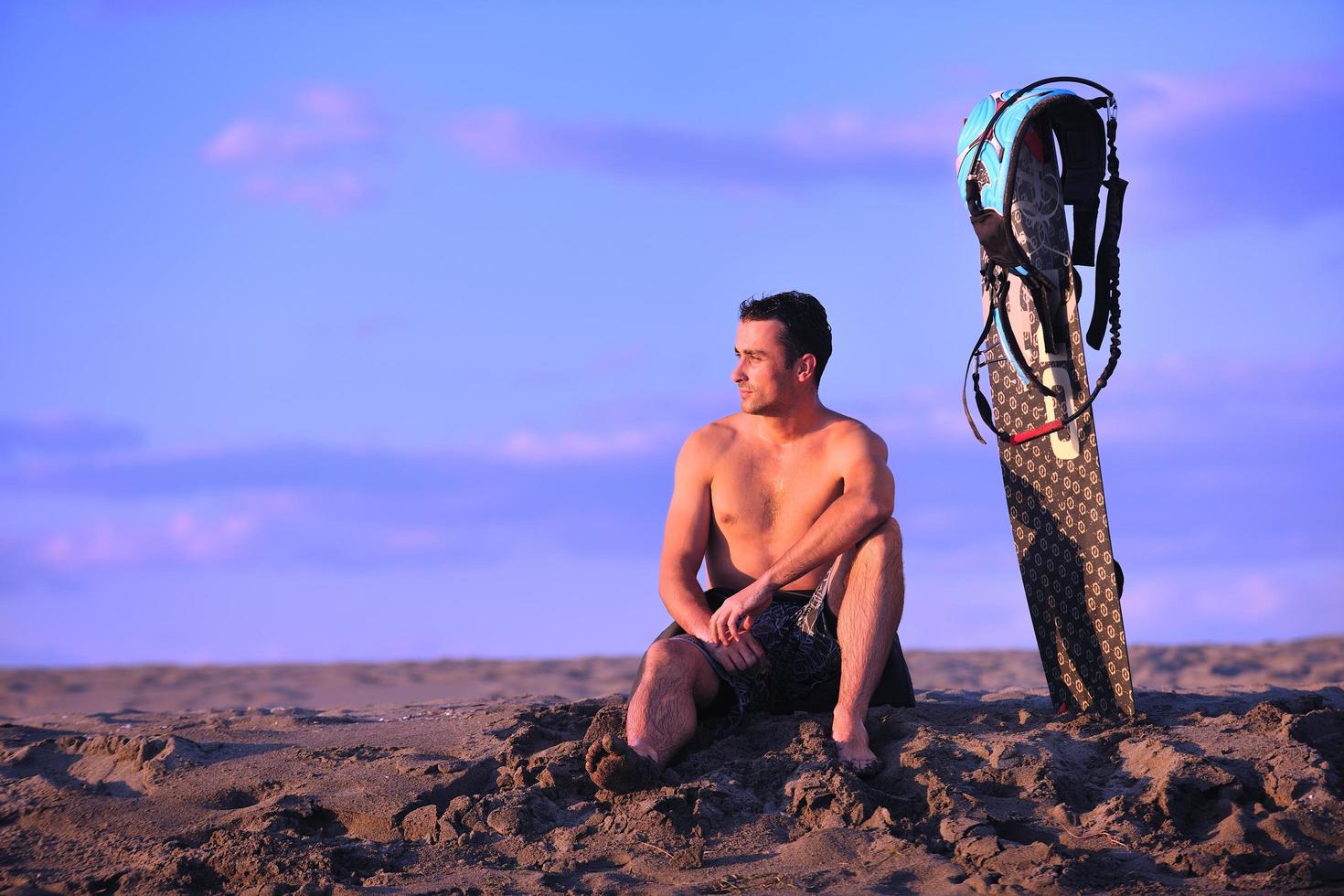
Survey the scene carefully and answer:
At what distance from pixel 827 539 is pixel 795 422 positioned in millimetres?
484

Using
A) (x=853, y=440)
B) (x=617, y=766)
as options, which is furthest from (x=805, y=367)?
(x=617, y=766)

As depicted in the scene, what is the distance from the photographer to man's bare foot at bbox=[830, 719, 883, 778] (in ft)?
14.2

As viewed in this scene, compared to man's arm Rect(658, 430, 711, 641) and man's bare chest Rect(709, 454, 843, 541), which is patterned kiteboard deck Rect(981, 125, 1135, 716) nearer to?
man's bare chest Rect(709, 454, 843, 541)

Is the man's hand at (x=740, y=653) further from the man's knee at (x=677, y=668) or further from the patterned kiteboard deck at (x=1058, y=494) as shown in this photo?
the patterned kiteboard deck at (x=1058, y=494)

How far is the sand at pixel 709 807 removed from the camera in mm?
3764

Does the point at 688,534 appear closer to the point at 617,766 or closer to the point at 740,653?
the point at 740,653

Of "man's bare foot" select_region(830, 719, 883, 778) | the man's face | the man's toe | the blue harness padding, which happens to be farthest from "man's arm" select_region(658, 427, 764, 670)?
the blue harness padding

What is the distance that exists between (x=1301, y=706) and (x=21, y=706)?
10.6 metres

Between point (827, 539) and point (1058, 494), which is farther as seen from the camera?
point (1058, 494)

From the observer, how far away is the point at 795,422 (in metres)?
4.79

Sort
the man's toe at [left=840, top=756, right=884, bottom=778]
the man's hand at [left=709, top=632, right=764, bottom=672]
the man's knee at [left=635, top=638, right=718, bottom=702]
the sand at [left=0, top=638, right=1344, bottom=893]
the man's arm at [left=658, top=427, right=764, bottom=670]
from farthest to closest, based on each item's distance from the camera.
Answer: the man's arm at [left=658, top=427, right=764, bottom=670]
the man's hand at [left=709, top=632, right=764, bottom=672]
the man's knee at [left=635, top=638, right=718, bottom=702]
the man's toe at [left=840, top=756, right=884, bottom=778]
the sand at [left=0, top=638, right=1344, bottom=893]

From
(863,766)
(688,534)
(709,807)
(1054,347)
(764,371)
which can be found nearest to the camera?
(709,807)

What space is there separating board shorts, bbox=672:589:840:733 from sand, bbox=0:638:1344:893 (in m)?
0.11

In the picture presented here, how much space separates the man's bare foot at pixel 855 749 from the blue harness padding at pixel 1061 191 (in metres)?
1.27
